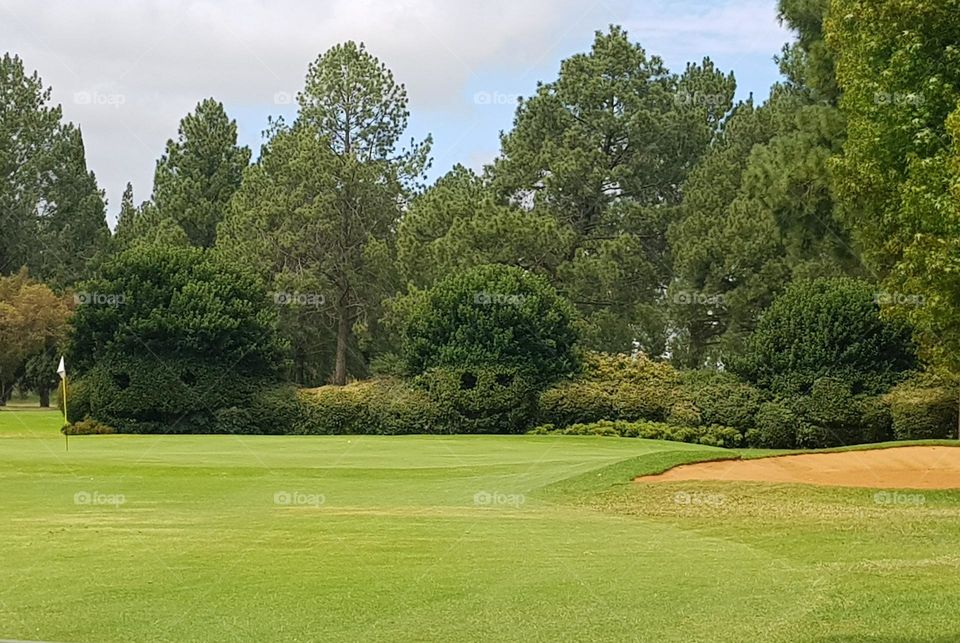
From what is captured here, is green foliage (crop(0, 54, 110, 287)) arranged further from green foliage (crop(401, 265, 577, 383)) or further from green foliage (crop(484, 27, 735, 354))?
green foliage (crop(401, 265, 577, 383))

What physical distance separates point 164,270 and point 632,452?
24968 millimetres

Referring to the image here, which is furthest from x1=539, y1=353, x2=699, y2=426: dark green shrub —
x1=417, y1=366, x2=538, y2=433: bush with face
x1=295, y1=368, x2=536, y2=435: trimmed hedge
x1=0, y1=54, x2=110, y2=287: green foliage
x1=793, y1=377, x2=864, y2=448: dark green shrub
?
x1=0, y1=54, x2=110, y2=287: green foliage

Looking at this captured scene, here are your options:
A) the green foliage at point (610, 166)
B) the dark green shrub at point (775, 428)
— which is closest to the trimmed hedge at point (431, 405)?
the dark green shrub at point (775, 428)

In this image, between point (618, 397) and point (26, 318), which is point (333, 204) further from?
point (618, 397)

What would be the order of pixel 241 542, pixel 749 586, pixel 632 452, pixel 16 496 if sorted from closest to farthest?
pixel 749 586 → pixel 241 542 → pixel 16 496 → pixel 632 452

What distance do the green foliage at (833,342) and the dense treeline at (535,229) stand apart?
76 mm

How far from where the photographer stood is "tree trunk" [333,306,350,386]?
6322 cm

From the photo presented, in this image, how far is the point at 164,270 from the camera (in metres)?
49.0

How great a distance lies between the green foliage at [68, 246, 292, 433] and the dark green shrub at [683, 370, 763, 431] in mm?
17177

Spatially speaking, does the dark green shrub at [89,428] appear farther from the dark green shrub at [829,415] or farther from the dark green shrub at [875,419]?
the dark green shrub at [875,419]

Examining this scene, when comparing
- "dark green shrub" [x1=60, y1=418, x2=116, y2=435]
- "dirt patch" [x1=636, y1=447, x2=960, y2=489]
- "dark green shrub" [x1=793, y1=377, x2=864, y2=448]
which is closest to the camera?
"dirt patch" [x1=636, y1=447, x2=960, y2=489]

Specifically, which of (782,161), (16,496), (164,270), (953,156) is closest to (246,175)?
(164,270)

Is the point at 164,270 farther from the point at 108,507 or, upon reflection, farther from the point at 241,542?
the point at 241,542

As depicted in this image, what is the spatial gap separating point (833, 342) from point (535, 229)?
57.1 feet
